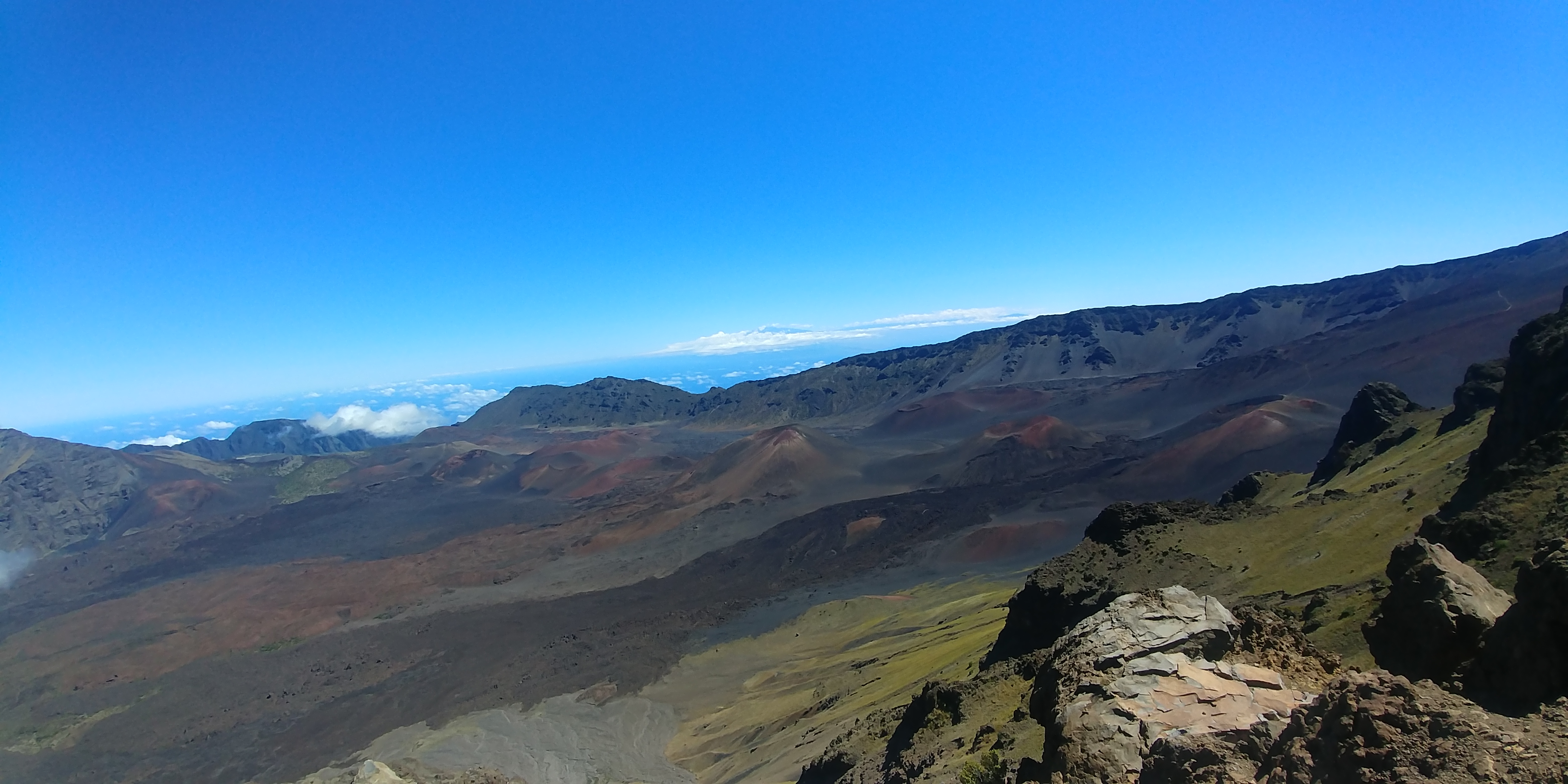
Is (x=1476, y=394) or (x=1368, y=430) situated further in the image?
(x=1368, y=430)

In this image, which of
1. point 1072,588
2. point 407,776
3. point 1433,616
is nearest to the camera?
point 1433,616

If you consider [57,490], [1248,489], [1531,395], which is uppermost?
[57,490]

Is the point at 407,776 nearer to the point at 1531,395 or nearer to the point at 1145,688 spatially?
the point at 1145,688

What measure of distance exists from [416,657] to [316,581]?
1297 inches

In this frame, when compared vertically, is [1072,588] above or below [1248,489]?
above

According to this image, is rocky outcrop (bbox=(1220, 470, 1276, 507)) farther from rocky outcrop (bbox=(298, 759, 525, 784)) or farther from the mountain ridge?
the mountain ridge

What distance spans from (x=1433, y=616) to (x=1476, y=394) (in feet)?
100

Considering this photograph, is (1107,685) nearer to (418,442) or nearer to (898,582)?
(898,582)

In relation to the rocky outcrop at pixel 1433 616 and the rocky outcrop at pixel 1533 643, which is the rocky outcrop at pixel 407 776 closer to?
the rocky outcrop at pixel 1433 616

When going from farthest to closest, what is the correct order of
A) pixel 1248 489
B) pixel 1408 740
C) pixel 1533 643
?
pixel 1248 489, pixel 1533 643, pixel 1408 740

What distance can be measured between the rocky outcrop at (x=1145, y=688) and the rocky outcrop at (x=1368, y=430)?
3290cm

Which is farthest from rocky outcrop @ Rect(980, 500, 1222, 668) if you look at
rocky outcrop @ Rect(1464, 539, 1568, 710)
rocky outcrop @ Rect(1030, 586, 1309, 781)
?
rocky outcrop @ Rect(1464, 539, 1568, 710)

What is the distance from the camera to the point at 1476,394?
99.8 feet

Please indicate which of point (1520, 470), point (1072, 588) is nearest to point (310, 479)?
point (1072, 588)
